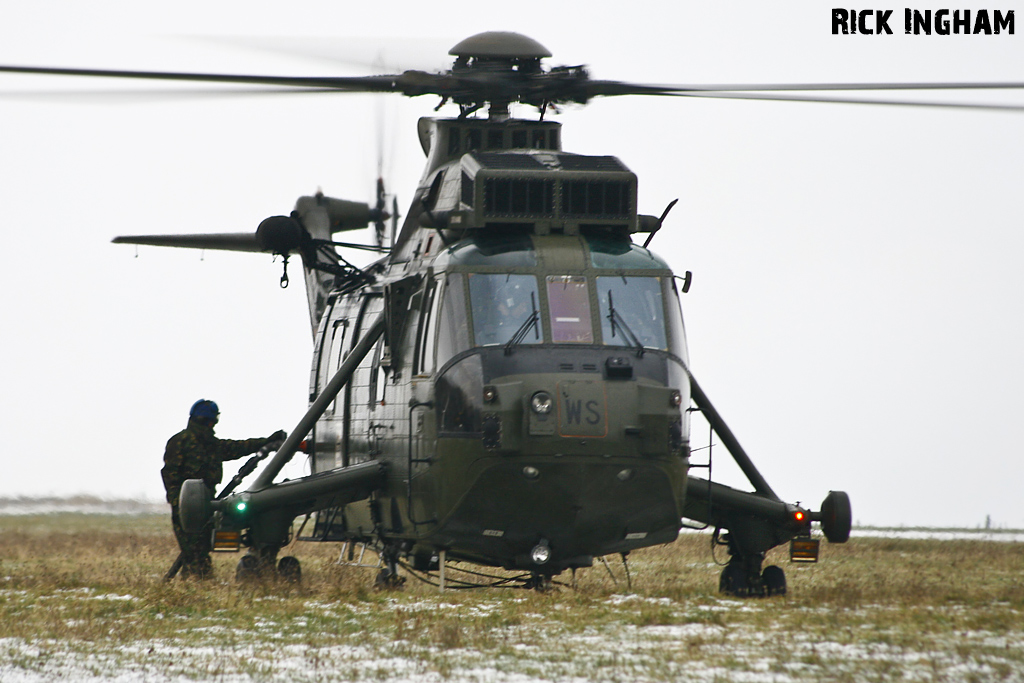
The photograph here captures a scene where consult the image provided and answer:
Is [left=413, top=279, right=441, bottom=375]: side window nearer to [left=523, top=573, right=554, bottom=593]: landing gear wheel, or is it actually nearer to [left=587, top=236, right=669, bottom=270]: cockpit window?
[left=587, top=236, right=669, bottom=270]: cockpit window

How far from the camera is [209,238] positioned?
18562mm

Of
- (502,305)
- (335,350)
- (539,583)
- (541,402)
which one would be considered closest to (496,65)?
(502,305)

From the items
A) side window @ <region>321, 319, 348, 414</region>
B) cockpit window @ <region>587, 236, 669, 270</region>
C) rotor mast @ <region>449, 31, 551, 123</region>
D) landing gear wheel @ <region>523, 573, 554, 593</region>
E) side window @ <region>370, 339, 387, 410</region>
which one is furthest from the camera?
side window @ <region>321, 319, 348, 414</region>

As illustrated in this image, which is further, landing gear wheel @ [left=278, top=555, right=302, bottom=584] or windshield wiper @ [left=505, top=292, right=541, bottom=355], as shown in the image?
landing gear wheel @ [left=278, top=555, right=302, bottom=584]

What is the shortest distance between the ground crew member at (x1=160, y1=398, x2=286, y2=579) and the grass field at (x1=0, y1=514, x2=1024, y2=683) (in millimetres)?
645

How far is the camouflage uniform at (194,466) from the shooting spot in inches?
625

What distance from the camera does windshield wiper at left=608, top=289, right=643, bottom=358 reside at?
11.9 meters

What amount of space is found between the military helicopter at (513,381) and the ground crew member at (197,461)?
1.16m

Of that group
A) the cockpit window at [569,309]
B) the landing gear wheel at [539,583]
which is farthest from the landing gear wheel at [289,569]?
the cockpit window at [569,309]

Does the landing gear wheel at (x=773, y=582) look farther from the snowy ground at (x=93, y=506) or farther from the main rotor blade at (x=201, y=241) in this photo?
the snowy ground at (x=93, y=506)

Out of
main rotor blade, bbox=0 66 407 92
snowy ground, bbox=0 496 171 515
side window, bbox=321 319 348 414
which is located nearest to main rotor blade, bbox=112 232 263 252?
side window, bbox=321 319 348 414

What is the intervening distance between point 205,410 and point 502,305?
5.61 meters

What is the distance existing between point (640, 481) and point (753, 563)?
2719 millimetres

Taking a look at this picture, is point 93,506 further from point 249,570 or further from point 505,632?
point 505,632
